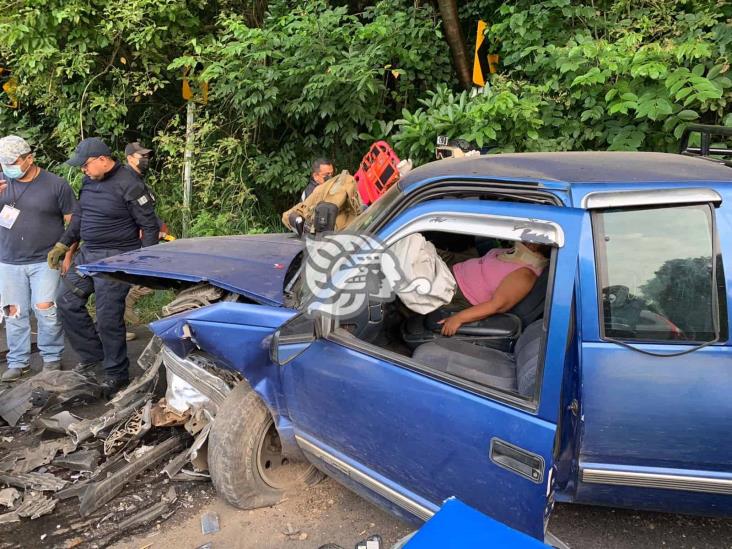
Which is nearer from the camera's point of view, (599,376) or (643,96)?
(599,376)

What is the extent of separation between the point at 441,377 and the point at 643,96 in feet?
11.5

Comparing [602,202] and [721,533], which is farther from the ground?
Result: [602,202]

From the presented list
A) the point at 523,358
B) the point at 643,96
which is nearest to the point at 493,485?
the point at 523,358

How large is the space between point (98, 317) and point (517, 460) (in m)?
3.32

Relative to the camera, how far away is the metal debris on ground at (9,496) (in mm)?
2801

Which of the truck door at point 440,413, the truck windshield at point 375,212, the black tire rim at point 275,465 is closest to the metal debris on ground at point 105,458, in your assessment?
the black tire rim at point 275,465

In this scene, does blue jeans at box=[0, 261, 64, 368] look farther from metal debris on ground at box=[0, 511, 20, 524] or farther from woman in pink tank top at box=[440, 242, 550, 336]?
woman in pink tank top at box=[440, 242, 550, 336]

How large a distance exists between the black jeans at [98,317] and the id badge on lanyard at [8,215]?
1.88 ft

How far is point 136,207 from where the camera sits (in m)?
4.18

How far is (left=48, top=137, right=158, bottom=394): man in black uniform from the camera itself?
4.04 metres

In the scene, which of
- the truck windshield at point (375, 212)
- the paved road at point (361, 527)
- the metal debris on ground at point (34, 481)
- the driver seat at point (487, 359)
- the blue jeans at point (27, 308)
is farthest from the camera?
the blue jeans at point (27, 308)

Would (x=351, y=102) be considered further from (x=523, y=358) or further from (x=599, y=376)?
(x=599, y=376)

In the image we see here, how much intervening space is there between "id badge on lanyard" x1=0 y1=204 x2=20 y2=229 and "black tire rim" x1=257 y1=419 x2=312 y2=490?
9.79ft
